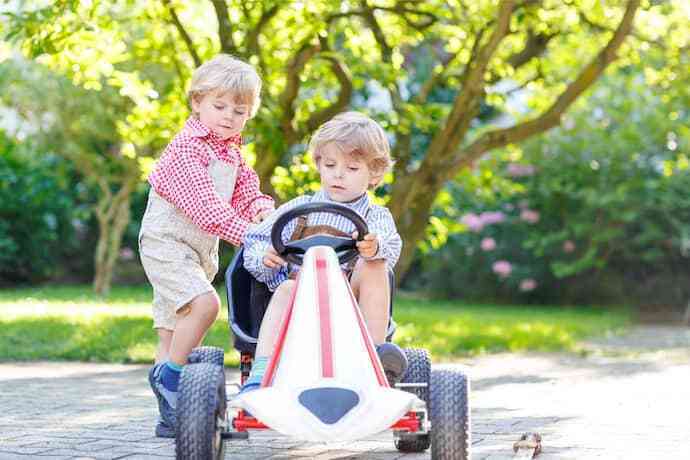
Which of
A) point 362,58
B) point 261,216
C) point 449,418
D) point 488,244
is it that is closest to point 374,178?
point 261,216

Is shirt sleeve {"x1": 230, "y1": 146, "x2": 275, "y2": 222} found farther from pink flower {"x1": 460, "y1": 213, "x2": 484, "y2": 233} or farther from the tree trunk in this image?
pink flower {"x1": 460, "y1": 213, "x2": 484, "y2": 233}

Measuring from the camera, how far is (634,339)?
493 inches

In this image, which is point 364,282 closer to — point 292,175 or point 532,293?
point 292,175

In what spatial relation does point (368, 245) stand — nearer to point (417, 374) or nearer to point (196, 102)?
point (417, 374)

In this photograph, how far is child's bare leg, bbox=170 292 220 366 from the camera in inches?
188

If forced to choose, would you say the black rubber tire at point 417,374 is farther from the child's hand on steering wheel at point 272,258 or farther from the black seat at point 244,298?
the child's hand on steering wheel at point 272,258

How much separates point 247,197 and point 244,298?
2.08ft

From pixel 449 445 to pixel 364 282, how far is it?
27.5 inches

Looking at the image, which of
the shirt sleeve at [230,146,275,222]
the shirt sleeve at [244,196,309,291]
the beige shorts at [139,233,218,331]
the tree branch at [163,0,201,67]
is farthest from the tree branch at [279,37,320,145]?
the shirt sleeve at [244,196,309,291]

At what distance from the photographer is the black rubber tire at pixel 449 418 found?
12.6 feet

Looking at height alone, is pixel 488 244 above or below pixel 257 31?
below

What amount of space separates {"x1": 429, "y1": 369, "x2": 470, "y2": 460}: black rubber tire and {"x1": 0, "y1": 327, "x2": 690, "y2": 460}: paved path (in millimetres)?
672

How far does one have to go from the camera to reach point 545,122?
387 inches


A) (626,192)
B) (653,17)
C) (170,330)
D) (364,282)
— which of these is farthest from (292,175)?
(626,192)
